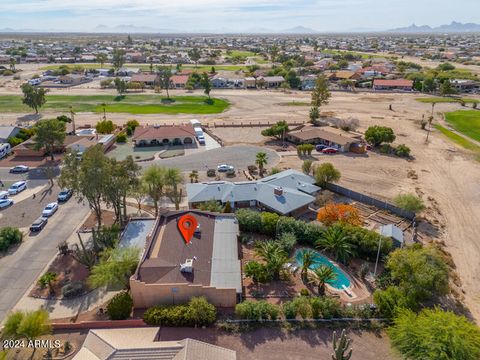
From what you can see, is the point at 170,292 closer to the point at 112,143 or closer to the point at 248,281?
the point at 248,281

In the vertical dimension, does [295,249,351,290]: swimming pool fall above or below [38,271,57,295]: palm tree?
below

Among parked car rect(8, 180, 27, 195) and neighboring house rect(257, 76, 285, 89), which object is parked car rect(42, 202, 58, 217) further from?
neighboring house rect(257, 76, 285, 89)

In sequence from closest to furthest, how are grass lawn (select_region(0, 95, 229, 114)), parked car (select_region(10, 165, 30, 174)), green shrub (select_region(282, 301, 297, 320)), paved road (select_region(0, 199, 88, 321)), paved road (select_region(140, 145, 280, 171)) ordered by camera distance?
green shrub (select_region(282, 301, 297, 320))
paved road (select_region(0, 199, 88, 321))
parked car (select_region(10, 165, 30, 174))
paved road (select_region(140, 145, 280, 171))
grass lawn (select_region(0, 95, 229, 114))

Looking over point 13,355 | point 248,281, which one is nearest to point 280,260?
point 248,281

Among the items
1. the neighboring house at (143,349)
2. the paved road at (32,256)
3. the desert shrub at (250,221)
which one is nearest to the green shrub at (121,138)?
the paved road at (32,256)

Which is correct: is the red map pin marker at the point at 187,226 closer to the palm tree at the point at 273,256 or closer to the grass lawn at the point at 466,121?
the palm tree at the point at 273,256

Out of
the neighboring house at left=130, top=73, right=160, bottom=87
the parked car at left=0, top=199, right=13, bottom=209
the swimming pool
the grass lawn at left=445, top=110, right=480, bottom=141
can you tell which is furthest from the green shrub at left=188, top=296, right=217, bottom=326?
the neighboring house at left=130, top=73, right=160, bottom=87

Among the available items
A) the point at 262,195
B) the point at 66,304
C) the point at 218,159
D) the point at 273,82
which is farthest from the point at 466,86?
the point at 66,304
